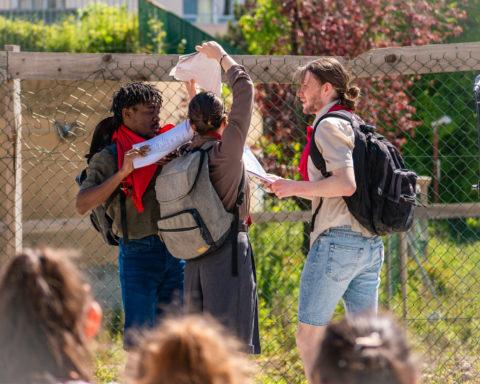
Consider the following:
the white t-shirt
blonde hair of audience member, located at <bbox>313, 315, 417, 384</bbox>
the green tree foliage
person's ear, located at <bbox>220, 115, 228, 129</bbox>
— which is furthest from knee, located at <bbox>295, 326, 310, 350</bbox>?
the green tree foliage

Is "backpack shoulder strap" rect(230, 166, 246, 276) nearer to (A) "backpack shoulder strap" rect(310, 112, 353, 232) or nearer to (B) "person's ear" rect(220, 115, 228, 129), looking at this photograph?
(B) "person's ear" rect(220, 115, 228, 129)

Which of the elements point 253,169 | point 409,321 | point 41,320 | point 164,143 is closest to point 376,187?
point 253,169

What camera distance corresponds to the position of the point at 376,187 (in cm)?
424

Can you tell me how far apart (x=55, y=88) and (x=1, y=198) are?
0.93m

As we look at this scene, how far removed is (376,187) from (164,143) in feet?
3.29

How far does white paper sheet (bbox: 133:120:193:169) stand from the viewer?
430 centimetres

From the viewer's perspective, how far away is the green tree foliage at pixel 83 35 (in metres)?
12.4

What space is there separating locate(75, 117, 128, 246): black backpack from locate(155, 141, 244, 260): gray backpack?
321mm

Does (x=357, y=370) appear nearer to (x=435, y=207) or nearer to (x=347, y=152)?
(x=347, y=152)

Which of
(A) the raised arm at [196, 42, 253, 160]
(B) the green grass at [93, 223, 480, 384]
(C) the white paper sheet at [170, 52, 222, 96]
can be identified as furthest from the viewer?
(B) the green grass at [93, 223, 480, 384]

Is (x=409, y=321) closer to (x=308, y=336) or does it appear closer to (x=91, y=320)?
(x=308, y=336)

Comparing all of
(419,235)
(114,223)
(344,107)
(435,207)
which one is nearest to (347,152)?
(344,107)

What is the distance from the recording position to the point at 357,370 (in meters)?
2.28

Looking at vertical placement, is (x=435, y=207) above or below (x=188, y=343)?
below
